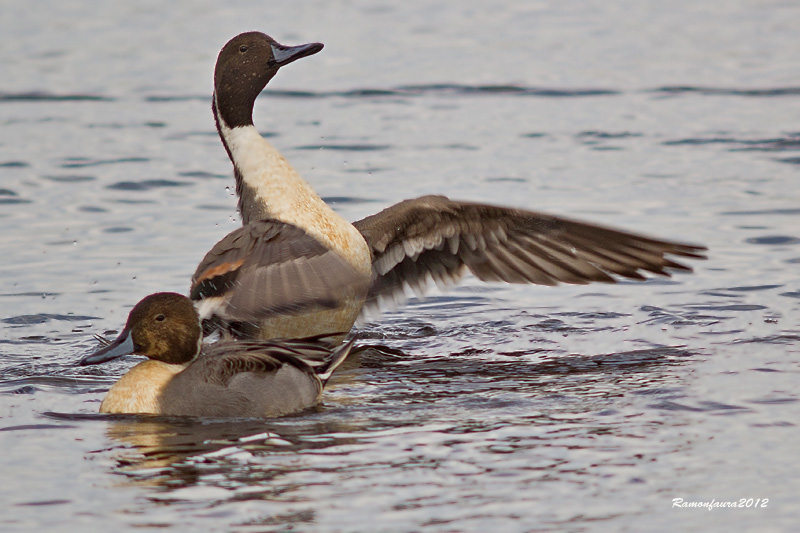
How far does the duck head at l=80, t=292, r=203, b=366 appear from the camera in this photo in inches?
273

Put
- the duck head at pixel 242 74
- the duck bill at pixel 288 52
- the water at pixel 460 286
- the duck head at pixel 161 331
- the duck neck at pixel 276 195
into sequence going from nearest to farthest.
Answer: the water at pixel 460 286, the duck head at pixel 161 331, the duck neck at pixel 276 195, the duck head at pixel 242 74, the duck bill at pixel 288 52

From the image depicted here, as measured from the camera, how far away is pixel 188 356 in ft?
23.2

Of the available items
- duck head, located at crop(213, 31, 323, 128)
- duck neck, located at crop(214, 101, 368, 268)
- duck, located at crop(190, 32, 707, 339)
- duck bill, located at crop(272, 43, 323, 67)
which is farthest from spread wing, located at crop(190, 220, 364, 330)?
duck bill, located at crop(272, 43, 323, 67)

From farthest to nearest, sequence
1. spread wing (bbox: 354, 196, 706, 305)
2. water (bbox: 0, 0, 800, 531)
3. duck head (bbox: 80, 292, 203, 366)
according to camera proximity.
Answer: spread wing (bbox: 354, 196, 706, 305) → duck head (bbox: 80, 292, 203, 366) → water (bbox: 0, 0, 800, 531)

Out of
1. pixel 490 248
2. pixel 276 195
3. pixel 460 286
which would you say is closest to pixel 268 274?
pixel 276 195

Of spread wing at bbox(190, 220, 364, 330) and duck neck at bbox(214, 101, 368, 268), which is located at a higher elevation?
duck neck at bbox(214, 101, 368, 268)

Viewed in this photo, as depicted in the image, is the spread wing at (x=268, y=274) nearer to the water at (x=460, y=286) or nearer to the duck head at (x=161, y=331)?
the duck head at (x=161, y=331)

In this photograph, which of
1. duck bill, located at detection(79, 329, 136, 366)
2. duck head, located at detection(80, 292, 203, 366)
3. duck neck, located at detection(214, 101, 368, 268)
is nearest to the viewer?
duck bill, located at detection(79, 329, 136, 366)

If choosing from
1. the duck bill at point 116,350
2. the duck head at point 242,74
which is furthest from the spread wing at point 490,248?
the duck bill at point 116,350

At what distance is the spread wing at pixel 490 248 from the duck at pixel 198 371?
4.16 ft

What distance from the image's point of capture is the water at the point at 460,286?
5.60m

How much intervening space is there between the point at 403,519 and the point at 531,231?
3495 mm

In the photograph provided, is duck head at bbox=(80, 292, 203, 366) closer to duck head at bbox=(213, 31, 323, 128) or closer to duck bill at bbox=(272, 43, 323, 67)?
duck head at bbox=(213, 31, 323, 128)

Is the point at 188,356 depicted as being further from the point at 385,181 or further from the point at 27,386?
the point at 385,181
